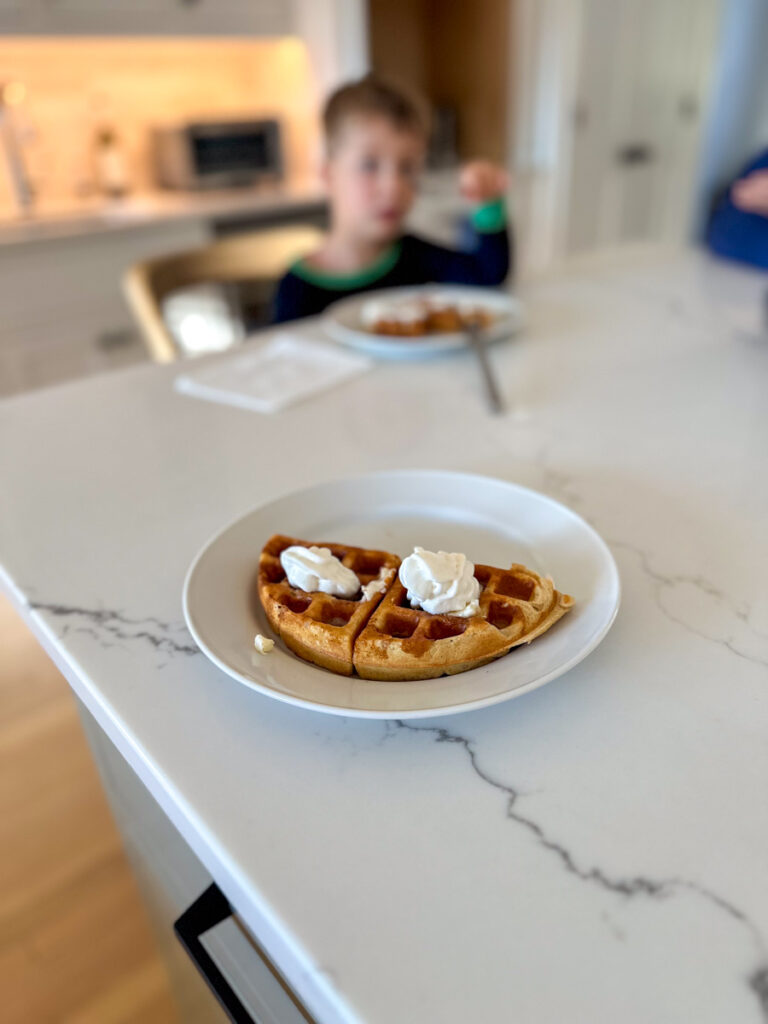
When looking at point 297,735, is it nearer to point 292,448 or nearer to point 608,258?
point 292,448

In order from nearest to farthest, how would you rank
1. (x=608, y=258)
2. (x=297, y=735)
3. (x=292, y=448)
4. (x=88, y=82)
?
1. (x=297, y=735)
2. (x=292, y=448)
3. (x=608, y=258)
4. (x=88, y=82)

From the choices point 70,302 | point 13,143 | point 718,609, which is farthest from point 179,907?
point 13,143

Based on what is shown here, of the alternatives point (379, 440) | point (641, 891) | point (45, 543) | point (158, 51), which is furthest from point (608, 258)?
point (158, 51)

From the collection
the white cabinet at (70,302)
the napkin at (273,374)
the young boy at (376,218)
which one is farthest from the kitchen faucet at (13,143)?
the napkin at (273,374)

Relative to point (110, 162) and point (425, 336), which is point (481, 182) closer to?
point (425, 336)

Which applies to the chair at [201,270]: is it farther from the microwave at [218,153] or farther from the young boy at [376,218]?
the microwave at [218,153]
